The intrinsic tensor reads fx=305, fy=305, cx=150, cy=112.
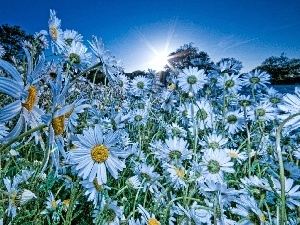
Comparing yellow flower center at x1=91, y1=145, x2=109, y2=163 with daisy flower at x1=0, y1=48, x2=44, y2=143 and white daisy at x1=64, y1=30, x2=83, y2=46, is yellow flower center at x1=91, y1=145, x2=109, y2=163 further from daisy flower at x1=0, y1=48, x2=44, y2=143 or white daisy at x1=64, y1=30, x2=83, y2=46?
white daisy at x1=64, y1=30, x2=83, y2=46

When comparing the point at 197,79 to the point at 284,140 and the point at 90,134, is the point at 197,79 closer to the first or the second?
the point at 284,140

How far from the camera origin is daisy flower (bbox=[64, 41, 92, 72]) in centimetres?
191

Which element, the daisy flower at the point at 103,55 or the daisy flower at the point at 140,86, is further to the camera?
the daisy flower at the point at 140,86

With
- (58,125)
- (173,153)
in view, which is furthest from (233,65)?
(58,125)

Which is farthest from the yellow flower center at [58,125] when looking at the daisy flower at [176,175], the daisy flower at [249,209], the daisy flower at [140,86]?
Result: the daisy flower at [140,86]

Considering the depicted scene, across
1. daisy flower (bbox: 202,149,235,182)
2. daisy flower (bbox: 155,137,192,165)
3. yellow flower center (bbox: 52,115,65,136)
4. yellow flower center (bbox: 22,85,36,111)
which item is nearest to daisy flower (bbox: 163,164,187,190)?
daisy flower (bbox: 202,149,235,182)

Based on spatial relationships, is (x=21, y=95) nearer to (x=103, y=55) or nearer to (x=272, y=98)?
(x=103, y=55)

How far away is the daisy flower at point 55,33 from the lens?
1682 mm

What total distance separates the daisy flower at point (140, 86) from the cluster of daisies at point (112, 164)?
2.59ft

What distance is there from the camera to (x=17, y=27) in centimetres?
2894

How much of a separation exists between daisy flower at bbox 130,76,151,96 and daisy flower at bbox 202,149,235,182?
7.08 ft

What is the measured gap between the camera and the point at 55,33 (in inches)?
70.0

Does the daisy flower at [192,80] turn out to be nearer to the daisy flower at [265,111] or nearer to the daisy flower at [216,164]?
the daisy flower at [265,111]

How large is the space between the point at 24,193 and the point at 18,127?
384 mm
